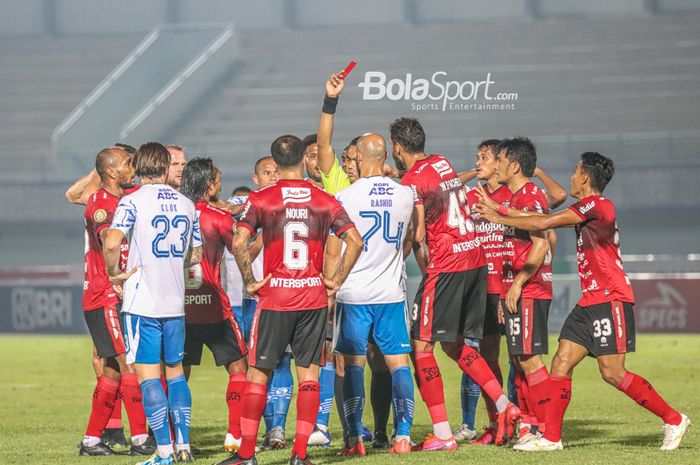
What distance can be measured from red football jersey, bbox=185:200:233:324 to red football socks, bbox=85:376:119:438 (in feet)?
2.79

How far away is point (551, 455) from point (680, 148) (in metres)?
20.1

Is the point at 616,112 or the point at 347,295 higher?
the point at 616,112

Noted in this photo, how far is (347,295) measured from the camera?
7.76 meters

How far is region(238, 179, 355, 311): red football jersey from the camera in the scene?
22.6 feet

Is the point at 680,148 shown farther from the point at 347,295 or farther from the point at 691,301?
the point at 347,295

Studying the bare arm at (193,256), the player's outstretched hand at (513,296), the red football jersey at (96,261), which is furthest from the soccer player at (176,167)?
the player's outstretched hand at (513,296)

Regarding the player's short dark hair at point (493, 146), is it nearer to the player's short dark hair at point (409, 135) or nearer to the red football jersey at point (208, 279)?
the player's short dark hair at point (409, 135)

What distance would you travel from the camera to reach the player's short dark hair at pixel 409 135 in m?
8.23

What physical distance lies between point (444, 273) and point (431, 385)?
0.83 metres

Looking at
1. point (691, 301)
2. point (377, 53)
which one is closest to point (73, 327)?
point (691, 301)

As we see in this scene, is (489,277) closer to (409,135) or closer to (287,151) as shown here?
(409,135)

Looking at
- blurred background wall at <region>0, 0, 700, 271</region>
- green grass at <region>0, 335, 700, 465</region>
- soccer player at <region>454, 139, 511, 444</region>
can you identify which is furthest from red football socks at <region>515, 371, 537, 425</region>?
blurred background wall at <region>0, 0, 700, 271</region>

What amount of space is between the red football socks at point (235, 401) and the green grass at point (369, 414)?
0.74ft

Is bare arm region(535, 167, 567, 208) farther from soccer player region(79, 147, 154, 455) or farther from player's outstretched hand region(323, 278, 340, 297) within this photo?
soccer player region(79, 147, 154, 455)
